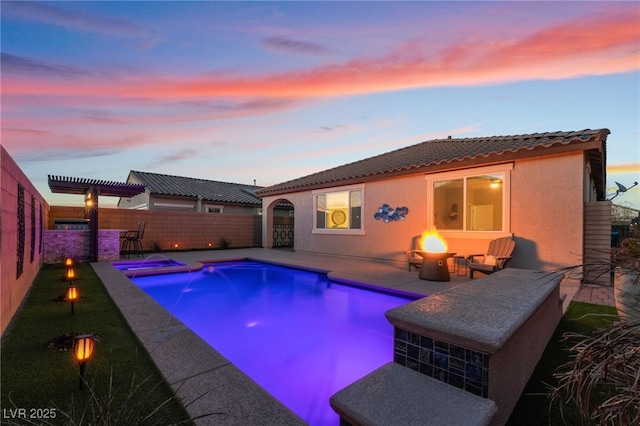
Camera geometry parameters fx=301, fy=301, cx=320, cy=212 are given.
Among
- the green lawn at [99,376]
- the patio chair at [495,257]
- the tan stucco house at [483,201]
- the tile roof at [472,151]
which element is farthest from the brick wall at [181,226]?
the patio chair at [495,257]

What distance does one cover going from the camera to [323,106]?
1162 cm

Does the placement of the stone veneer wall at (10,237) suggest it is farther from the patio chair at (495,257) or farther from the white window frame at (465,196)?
the white window frame at (465,196)

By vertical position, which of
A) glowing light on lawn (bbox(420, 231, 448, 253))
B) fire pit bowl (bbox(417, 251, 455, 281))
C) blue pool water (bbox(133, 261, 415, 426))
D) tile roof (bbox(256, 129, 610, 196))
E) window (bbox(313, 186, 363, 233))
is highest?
tile roof (bbox(256, 129, 610, 196))

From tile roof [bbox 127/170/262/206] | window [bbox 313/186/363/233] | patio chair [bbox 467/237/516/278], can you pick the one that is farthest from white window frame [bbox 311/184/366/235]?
tile roof [bbox 127/170/262/206]

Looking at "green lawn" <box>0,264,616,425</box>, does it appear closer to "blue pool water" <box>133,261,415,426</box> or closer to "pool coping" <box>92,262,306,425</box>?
"pool coping" <box>92,262,306,425</box>

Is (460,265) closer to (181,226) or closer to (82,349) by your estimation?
(82,349)

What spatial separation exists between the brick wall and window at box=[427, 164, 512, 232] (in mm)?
11284

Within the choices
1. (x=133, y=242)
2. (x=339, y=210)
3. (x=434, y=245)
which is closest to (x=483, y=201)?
(x=434, y=245)

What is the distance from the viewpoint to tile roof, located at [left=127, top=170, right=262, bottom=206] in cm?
2045

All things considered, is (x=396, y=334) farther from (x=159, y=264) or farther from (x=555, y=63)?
(x=159, y=264)

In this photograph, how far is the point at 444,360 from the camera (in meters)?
2.27

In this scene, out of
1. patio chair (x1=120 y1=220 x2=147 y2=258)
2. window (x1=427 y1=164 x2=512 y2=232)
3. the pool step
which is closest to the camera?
the pool step

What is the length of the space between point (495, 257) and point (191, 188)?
20460 millimetres

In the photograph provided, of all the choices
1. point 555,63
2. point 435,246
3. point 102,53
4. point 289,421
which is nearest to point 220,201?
point 102,53
